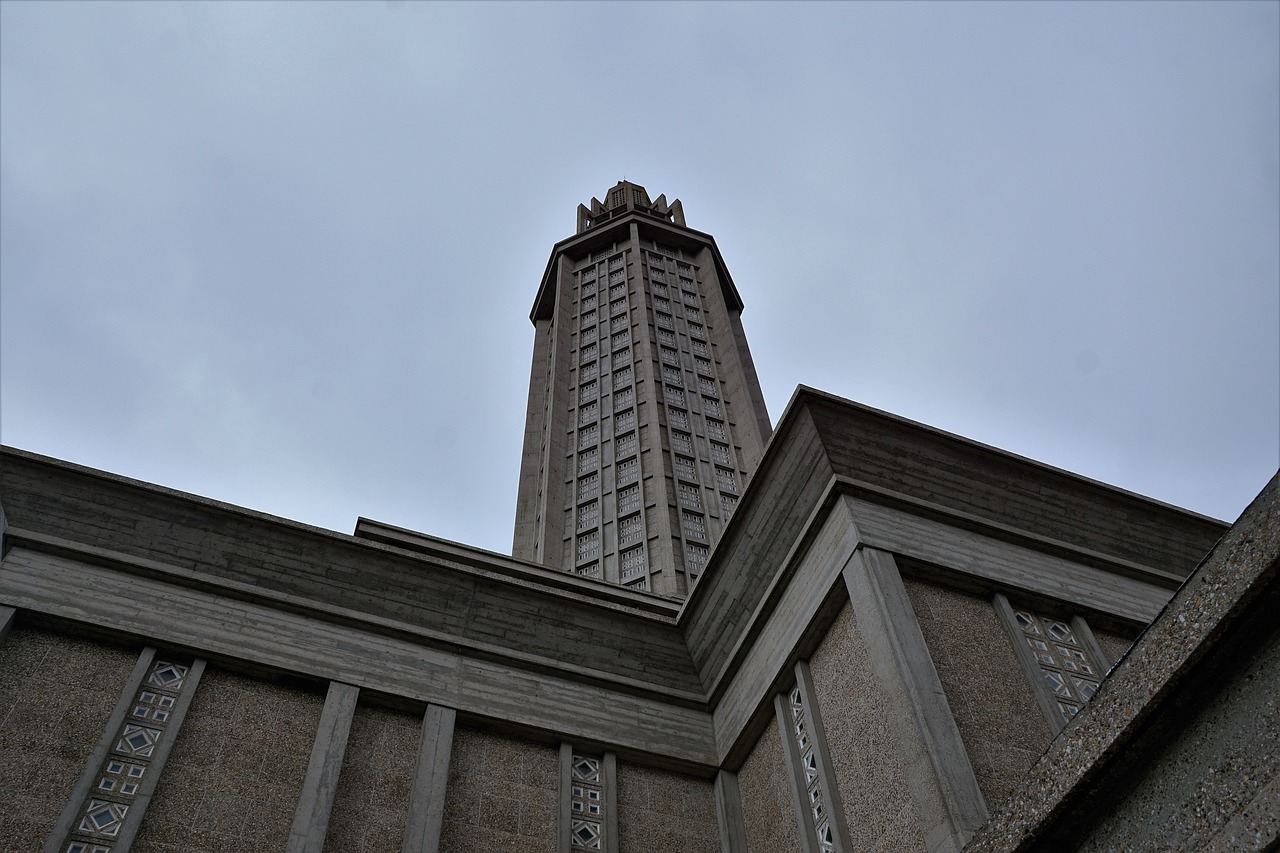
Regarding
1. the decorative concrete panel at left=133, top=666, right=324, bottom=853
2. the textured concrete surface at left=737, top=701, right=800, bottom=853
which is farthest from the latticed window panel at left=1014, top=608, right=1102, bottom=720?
the decorative concrete panel at left=133, top=666, right=324, bottom=853

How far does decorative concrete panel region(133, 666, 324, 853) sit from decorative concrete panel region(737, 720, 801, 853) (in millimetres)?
4307

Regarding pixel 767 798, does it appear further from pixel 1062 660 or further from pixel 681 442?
pixel 681 442

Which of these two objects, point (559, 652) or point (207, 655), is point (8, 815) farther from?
point (559, 652)

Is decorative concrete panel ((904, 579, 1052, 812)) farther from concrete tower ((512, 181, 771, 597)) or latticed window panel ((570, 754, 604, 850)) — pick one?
concrete tower ((512, 181, 771, 597))

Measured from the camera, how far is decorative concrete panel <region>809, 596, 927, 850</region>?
7.91 metres

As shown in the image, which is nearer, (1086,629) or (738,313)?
(1086,629)

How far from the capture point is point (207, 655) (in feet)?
33.0

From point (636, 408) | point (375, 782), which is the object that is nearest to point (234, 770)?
point (375, 782)

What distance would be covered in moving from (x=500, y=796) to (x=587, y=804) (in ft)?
2.94

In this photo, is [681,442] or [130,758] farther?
[681,442]

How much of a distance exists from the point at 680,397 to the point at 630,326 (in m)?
3.94

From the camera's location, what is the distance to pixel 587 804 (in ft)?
34.1

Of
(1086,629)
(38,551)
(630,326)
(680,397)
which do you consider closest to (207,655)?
(38,551)

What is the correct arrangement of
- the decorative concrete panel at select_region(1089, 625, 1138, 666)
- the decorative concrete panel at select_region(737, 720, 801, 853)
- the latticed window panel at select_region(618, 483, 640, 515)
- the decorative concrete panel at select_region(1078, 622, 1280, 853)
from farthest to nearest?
the latticed window panel at select_region(618, 483, 640, 515) → the decorative concrete panel at select_region(1089, 625, 1138, 666) → the decorative concrete panel at select_region(737, 720, 801, 853) → the decorative concrete panel at select_region(1078, 622, 1280, 853)
